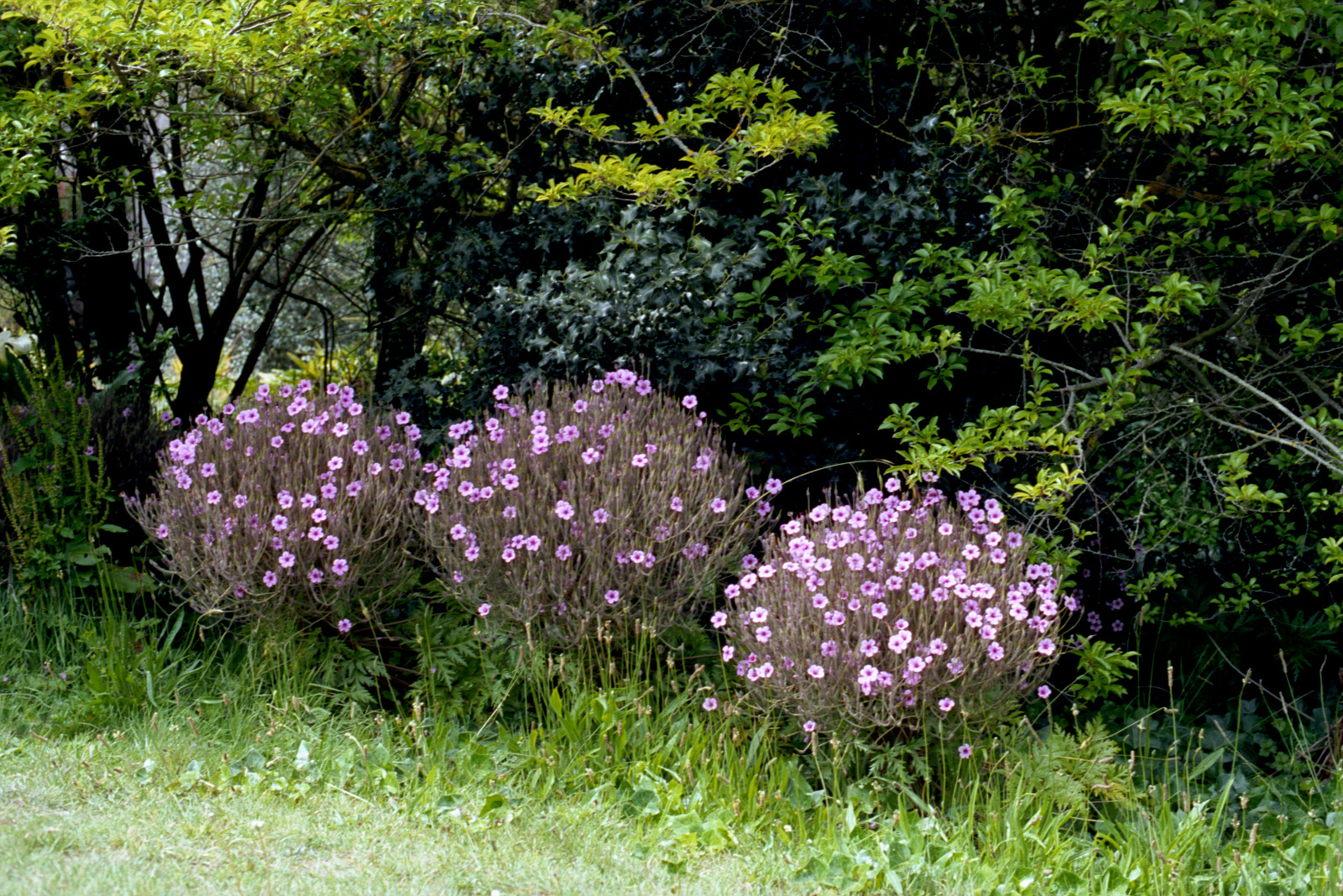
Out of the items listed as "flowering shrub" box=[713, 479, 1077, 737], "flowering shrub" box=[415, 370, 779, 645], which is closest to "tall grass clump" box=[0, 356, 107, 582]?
"flowering shrub" box=[415, 370, 779, 645]

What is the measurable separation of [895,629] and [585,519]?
38.8 inches

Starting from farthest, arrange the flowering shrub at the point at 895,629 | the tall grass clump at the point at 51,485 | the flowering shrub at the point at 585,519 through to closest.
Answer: the tall grass clump at the point at 51,485
the flowering shrub at the point at 585,519
the flowering shrub at the point at 895,629

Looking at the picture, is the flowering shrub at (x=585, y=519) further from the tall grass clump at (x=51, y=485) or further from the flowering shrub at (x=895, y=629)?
the tall grass clump at (x=51, y=485)

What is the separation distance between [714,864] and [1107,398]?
2064 mm

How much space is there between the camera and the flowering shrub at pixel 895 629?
3209mm

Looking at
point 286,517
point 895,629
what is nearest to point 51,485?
point 286,517

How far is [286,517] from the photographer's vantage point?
146 inches

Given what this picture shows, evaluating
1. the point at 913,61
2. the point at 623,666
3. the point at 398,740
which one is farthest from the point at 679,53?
the point at 398,740

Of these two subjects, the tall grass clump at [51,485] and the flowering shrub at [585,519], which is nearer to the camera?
the flowering shrub at [585,519]

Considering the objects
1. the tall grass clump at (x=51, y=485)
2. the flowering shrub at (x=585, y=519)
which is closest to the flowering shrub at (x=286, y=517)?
the flowering shrub at (x=585, y=519)

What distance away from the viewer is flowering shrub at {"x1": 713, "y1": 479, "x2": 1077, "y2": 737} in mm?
3209

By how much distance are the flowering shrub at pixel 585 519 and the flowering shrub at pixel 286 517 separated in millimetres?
181

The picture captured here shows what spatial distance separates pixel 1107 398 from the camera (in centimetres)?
398

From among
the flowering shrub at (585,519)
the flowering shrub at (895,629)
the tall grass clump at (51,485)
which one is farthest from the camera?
the tall grass clump at (51,485)
